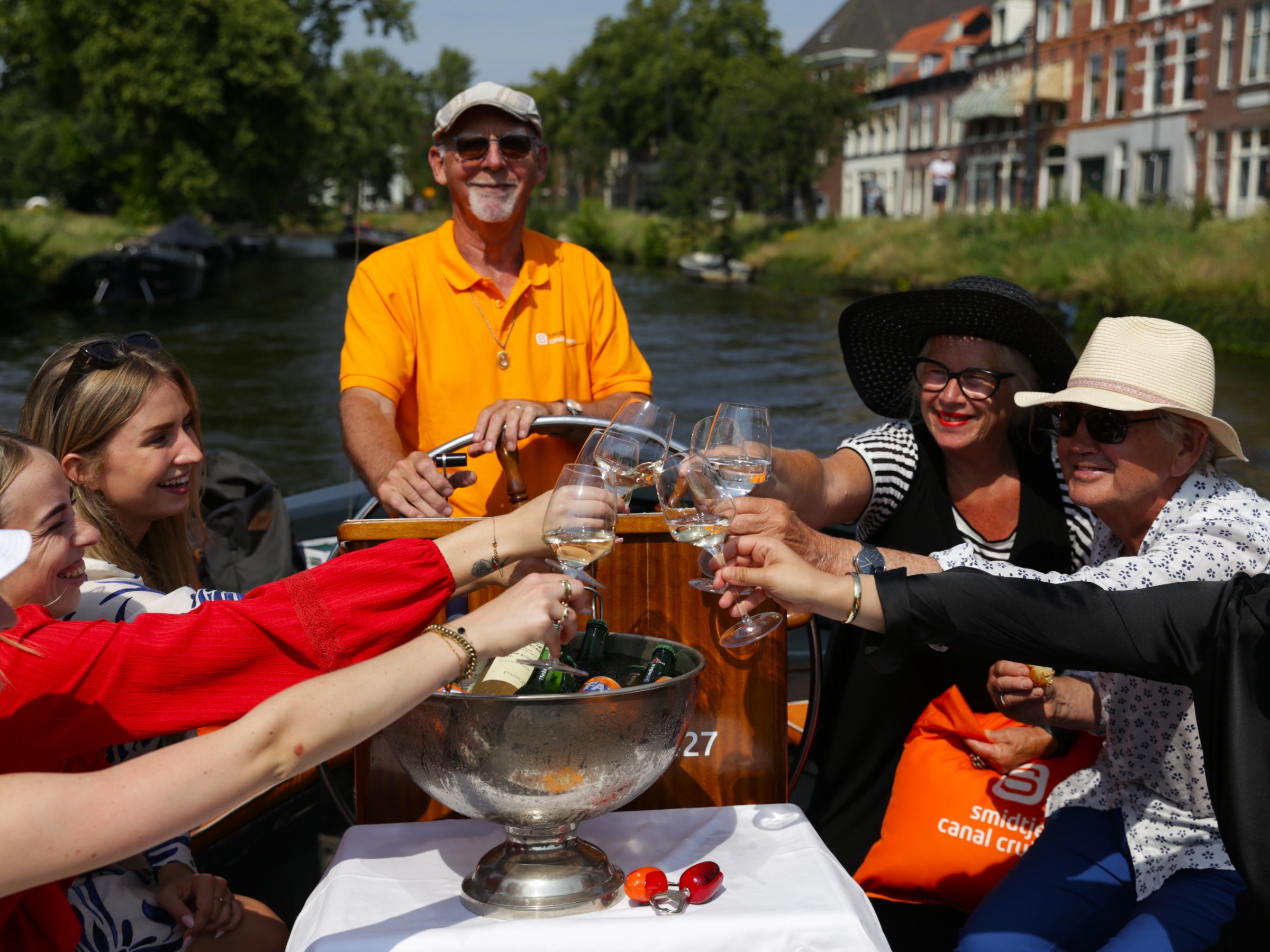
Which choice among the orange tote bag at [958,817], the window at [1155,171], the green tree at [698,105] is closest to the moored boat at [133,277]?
the green tree at [698,105]

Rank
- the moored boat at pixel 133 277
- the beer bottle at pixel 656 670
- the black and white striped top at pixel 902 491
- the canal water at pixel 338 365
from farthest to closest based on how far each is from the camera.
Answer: the moored boat at pixel 133 277 → the canal water at pixel 338 365 → the black and white striped top at pixel 902 491 → the beer bottle at pixel 656 670

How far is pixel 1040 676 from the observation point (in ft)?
6.78

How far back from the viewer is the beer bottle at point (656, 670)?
5.19ft

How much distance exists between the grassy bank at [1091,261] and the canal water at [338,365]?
75cm

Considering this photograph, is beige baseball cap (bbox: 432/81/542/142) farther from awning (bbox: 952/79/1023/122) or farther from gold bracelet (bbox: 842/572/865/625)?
awning (bbox: 952/79/1023/122)

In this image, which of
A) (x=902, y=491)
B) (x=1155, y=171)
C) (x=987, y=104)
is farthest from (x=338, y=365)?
(x=987, y=104)

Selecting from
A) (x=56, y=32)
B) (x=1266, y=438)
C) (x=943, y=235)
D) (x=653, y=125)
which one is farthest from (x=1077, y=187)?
(x=56, y=32)

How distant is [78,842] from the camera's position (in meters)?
1.17

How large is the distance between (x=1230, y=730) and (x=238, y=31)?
3235 cm

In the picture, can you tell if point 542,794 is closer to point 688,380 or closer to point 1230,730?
point 1230,730

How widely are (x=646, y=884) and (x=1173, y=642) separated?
823 mm

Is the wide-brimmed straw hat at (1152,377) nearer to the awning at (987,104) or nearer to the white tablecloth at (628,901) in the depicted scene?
the white tablecloth at (628,901)

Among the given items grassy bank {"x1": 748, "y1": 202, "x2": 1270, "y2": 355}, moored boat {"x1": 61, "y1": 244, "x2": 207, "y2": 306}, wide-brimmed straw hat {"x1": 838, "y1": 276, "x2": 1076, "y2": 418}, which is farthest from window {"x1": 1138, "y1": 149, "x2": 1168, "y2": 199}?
wide-brimmed straw hat {"x1": 838, "y1": 276, "x2": 1076, "y2": 418}

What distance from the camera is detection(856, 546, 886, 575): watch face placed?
2.04m
